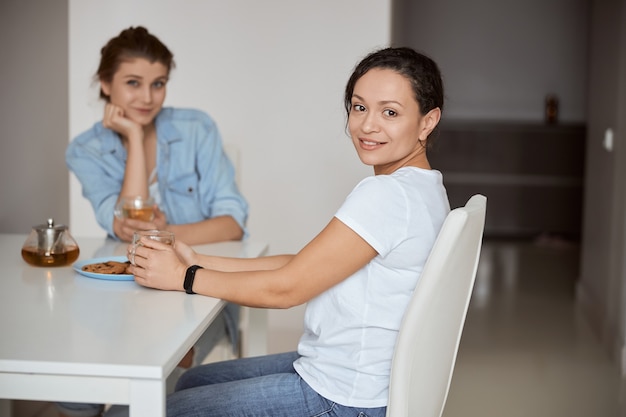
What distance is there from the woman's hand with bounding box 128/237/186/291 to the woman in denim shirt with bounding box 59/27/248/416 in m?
0.57

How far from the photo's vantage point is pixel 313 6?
10.8 feet

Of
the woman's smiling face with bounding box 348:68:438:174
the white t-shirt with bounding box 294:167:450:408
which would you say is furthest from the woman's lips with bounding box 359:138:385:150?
the white t-shirt with bounding box 294:167:450:408

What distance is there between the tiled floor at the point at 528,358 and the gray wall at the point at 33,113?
0.90 metres

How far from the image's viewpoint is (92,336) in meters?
1.38

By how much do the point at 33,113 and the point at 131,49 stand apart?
1188mm

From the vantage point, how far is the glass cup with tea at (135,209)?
7.24 ft

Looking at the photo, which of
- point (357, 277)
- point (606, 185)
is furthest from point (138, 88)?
point (606, 185)

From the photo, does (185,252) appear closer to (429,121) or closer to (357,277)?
(357,277)

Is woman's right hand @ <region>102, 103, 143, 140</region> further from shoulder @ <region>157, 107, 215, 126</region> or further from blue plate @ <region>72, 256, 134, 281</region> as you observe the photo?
blue plate @ <region>72, 256, 134, 281</region>

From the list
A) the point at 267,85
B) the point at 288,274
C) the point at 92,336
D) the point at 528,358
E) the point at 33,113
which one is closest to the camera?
the point at 92,336

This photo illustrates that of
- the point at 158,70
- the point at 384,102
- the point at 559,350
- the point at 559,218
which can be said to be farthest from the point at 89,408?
the point at 559,218

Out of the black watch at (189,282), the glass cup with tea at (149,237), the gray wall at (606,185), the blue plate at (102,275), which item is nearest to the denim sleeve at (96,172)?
the blue plate at (102,275)

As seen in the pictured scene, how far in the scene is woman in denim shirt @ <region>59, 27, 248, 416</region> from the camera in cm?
239

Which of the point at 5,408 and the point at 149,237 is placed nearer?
the point at 149,237
